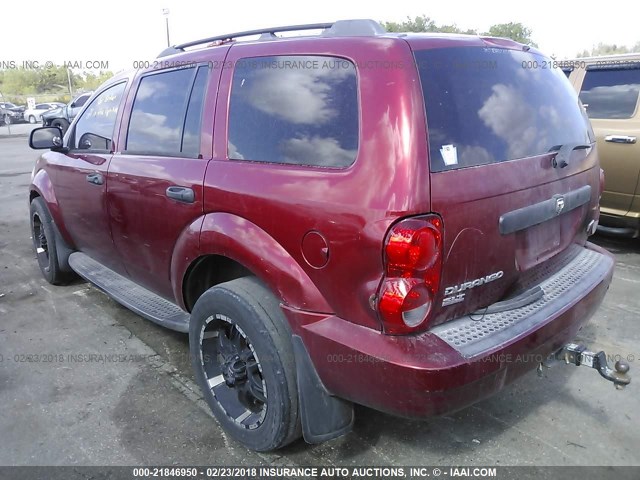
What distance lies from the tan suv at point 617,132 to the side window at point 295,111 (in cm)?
438

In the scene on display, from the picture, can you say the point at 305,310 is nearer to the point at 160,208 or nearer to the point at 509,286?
the point at 509,286

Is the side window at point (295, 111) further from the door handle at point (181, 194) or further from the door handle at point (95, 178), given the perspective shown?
the door handle at point (95, 178)

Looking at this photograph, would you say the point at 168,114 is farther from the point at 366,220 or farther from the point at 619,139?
the point at 619,139

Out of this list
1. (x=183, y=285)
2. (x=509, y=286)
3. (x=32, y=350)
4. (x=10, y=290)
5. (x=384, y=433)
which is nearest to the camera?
(x=509, y=286)

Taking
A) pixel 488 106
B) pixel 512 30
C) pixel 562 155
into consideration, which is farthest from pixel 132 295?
pixel 512 30

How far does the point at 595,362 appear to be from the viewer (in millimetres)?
2322

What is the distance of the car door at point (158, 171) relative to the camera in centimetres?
279

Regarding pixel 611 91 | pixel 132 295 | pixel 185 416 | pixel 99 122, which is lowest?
pixel 185 416

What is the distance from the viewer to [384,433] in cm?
273

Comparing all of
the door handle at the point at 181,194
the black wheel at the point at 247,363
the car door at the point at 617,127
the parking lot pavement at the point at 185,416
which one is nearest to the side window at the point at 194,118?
the door handle at the point at 181,194

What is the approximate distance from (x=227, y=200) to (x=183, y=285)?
72 centimetres

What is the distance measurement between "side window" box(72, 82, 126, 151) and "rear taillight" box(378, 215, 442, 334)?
247cm

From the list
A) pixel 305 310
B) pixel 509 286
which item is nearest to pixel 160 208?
pixel 305 310

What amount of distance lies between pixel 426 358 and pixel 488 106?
1.13m
